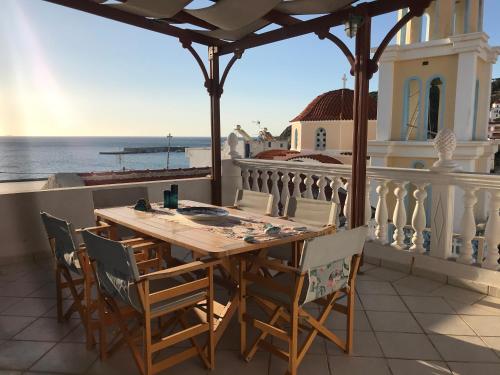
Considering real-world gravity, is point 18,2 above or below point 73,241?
above

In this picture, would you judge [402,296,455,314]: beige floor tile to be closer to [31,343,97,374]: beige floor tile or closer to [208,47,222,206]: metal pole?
[31,343,97,374]: beige floor tile

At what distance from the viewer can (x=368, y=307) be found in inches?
123

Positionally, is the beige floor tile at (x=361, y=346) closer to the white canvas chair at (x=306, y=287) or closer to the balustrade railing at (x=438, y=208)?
the white canvas chair at (x=306, y=287)

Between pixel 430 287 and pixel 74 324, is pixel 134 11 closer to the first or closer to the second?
pixel 74 324

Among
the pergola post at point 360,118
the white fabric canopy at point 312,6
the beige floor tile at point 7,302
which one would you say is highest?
the white fabric canopy at point 312,6

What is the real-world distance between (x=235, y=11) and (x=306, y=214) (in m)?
2.12

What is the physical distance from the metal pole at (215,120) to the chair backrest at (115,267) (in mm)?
3737

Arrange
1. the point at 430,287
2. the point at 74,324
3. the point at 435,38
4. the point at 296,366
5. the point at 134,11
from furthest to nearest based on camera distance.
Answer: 1. the point at 435,38
2. the point at 134,11
3. the point at 430,287
4. the point at 74,324
5. the point at 296,366

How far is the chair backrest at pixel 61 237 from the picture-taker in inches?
92.4

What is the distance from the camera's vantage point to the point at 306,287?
6.79 ft

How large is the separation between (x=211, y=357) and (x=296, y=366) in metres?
0.52

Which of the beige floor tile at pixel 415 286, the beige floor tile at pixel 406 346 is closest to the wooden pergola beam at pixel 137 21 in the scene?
the beige floor tile at pixel 415 286

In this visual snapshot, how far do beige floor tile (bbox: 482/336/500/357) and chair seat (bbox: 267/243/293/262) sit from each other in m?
1.50

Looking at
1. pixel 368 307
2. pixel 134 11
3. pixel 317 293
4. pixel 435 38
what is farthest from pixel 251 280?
pixel 435 38
